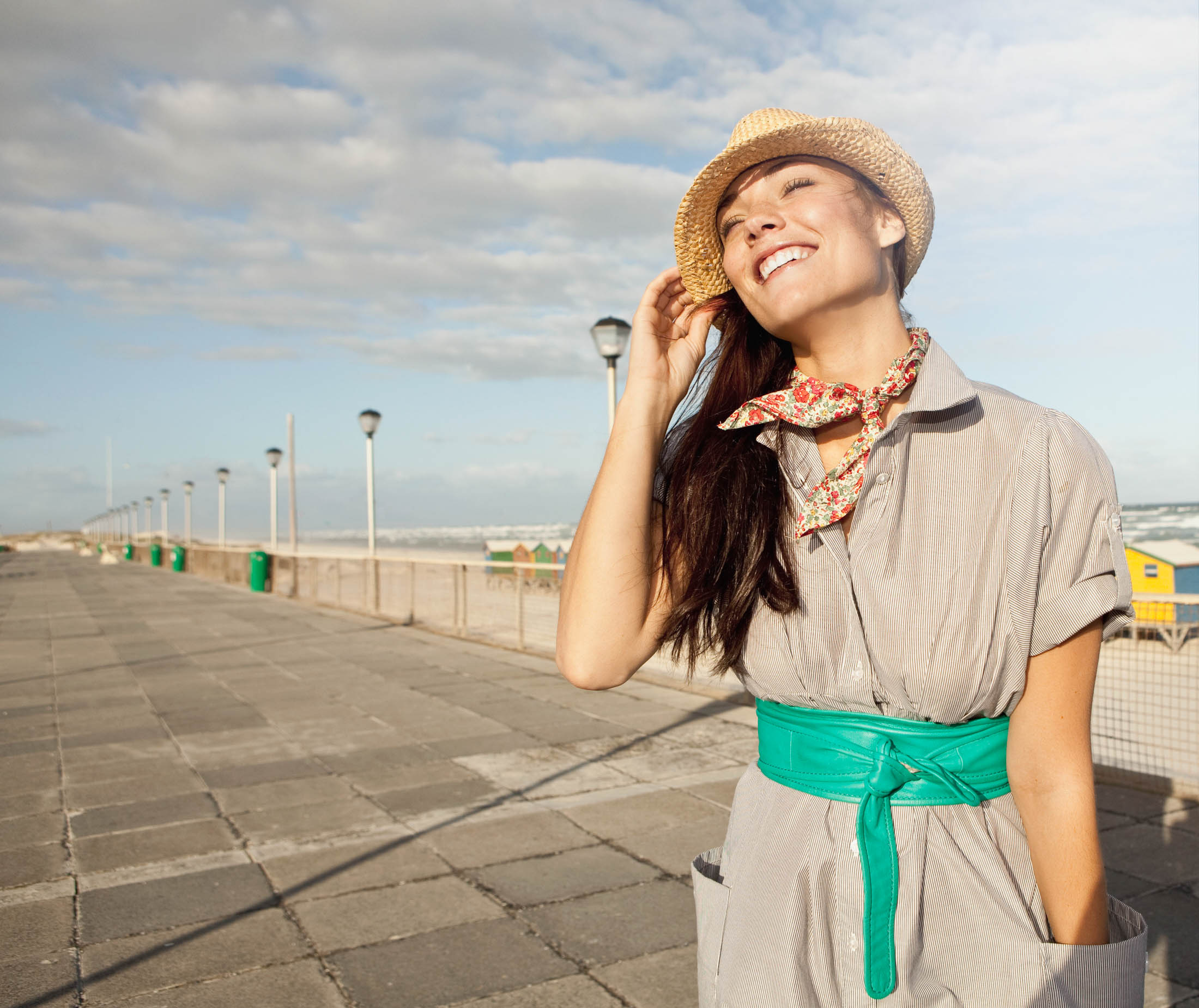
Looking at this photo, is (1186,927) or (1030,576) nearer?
(1030,576)

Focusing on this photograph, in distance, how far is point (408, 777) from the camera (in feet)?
18.6

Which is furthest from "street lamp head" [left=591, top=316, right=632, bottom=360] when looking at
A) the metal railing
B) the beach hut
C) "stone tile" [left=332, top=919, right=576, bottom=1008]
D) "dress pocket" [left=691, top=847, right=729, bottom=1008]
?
the beach hut

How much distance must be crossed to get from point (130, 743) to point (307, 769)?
67.2 inches

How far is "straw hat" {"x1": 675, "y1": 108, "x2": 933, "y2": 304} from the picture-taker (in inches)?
60.1

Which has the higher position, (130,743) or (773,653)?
(773,653)

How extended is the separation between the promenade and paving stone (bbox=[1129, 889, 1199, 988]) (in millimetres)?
11

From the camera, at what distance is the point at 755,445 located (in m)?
1.58

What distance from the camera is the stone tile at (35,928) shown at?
3.36 meters

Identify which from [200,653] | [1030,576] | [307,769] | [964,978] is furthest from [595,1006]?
[200,653]

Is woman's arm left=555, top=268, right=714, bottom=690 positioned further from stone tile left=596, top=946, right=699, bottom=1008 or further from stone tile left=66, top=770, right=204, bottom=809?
stone tile left=66, top=770, right=204, bottom=809

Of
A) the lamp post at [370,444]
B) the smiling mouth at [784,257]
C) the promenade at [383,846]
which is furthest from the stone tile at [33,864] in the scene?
the lamp post at [370,444]

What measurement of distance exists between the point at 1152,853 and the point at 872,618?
3.65 metres

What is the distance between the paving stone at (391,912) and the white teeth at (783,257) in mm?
2888

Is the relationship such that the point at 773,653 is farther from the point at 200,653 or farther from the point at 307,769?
the point at 200,653
